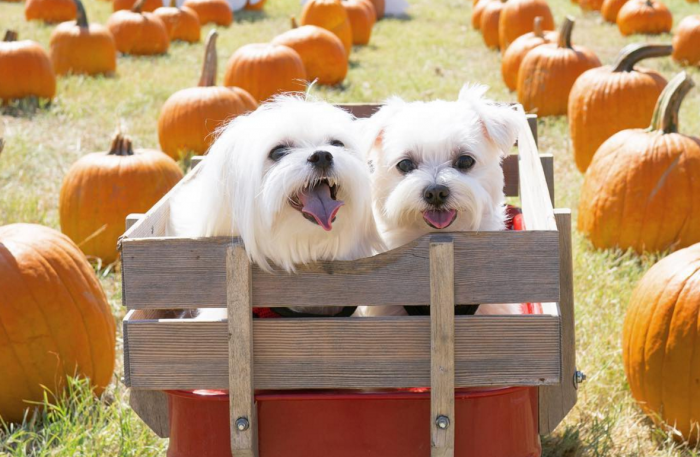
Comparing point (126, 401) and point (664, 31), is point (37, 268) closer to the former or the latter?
point (126, 401)

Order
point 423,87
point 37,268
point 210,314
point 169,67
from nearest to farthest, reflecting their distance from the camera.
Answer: point 210,314 < point 37,268 < point 423,87 < point 169,67

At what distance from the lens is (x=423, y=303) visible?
231cm

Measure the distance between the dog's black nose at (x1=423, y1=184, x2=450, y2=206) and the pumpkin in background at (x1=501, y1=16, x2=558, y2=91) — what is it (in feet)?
21.4

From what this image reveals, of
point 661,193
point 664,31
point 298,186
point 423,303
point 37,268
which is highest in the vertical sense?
point 298,186

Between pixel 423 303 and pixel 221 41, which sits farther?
pixel 221 41

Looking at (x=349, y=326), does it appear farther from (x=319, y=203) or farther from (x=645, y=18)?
(x=645, y=18)

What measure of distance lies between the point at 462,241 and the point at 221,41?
35.0 ft

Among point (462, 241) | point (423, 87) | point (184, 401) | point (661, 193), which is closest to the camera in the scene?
point (462, 241)

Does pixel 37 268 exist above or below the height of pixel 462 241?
below

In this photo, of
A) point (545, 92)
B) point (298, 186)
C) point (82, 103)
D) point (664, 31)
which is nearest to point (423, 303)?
point (298, 186)

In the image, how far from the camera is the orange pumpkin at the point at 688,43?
10203 mm

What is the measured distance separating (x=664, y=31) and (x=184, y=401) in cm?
→ 1185

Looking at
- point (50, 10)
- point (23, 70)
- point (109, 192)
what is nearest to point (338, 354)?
point (109, 192)

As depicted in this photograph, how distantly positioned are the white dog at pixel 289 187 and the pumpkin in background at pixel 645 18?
36.3 ft
